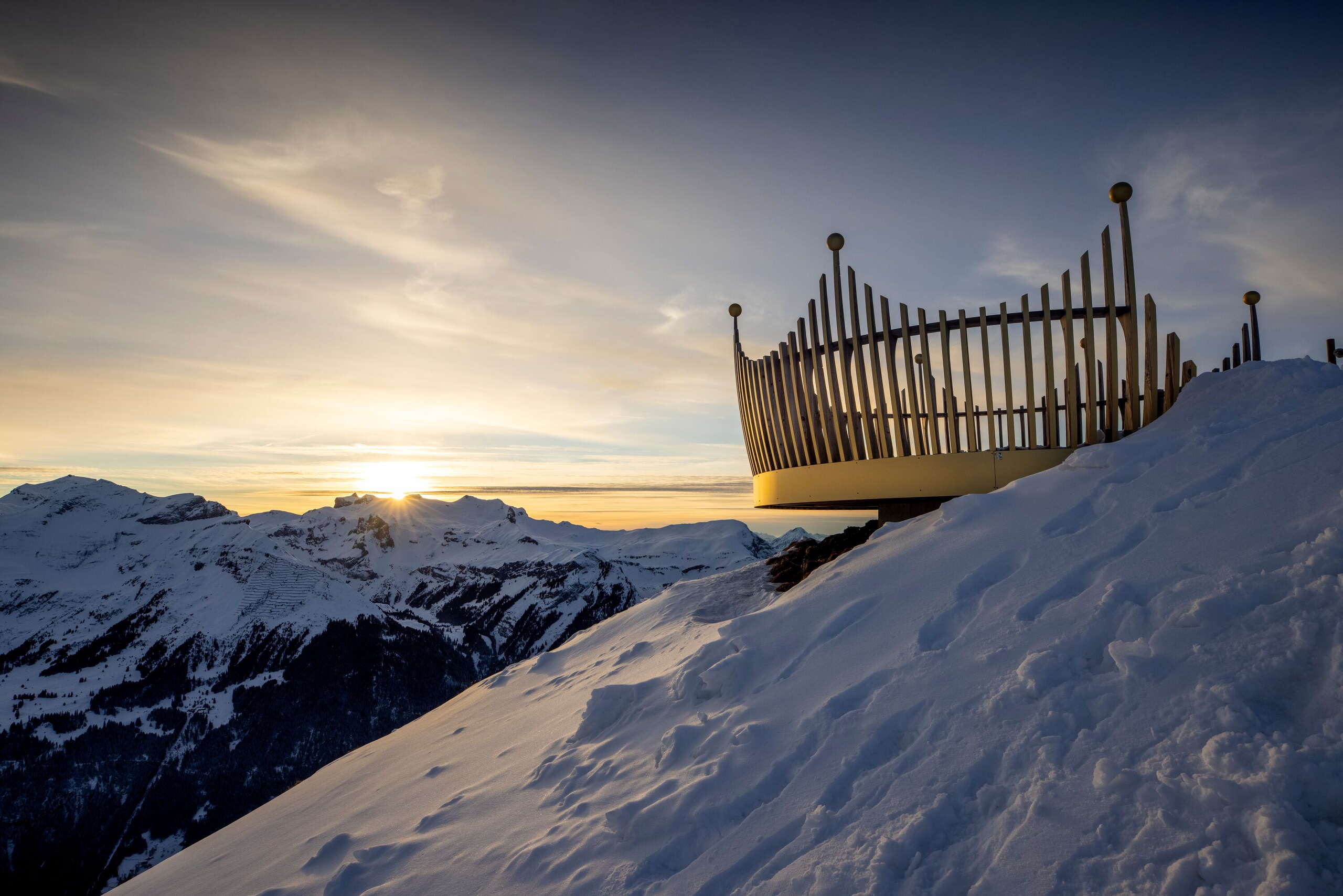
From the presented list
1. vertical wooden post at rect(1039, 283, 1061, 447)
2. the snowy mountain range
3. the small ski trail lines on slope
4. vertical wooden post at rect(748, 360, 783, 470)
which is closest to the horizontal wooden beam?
vertical wooden post at rect(1039, 283, 1061, 447)

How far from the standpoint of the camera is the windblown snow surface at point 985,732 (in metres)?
3.17

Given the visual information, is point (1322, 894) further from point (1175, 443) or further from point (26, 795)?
point (26, 795)

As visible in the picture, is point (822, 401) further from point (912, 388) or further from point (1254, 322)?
point (1254, 322)

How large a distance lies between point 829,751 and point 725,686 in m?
1.74

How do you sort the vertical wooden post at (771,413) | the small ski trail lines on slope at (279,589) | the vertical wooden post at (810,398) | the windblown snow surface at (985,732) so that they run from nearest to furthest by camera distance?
the windblown snow surface at (985,732) → the vertical wooden post at (810,398) → the vertical wooden post at (771,413) → the small ski trail lines on slope at (279,589)

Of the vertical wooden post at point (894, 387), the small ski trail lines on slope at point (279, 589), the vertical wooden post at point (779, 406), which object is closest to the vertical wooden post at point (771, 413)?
the vertical wooden post at point (779, 406)

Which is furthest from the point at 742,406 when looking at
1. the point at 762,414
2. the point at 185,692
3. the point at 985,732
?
the point at 185,692

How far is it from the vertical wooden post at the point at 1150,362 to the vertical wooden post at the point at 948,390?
7.58ft

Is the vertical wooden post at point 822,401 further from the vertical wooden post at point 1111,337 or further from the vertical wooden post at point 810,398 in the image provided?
the vertical wooden post at point 1111,337

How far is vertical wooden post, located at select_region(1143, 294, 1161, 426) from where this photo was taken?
8.64 m

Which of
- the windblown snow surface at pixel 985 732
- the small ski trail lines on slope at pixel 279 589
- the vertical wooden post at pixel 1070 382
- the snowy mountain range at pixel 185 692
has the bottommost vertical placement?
the snowy mountain range at pixel 185 692

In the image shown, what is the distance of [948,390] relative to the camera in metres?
9.32

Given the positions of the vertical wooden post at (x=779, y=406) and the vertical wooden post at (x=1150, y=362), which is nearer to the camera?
the vertical wooden post at (x=1150, y=362)

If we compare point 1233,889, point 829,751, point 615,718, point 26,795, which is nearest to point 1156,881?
point 1233,889
